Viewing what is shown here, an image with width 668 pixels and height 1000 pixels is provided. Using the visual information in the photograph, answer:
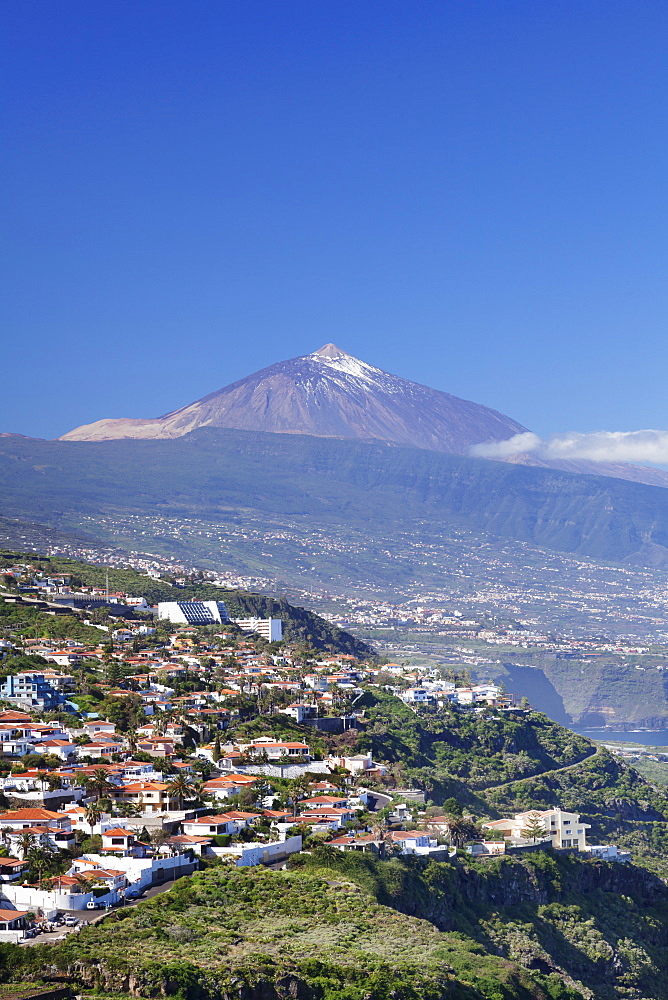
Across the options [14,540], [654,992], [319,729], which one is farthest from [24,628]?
[14,540]

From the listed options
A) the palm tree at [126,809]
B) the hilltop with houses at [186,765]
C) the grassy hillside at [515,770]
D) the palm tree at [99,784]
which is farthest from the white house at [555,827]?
the palm tree at [126,809]

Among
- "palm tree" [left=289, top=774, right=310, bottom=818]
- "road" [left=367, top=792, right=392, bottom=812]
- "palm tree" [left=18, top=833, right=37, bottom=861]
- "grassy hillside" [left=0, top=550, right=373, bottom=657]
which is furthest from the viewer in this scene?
"grassy hillside" [left=0, top=550, right=373, bottom=657]

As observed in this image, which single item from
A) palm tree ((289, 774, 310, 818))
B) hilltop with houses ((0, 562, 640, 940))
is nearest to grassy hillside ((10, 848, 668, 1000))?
hilltop with houses ((0, 562, 640, 940))

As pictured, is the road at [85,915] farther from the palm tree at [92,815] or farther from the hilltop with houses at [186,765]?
the palm tree at [92,815]

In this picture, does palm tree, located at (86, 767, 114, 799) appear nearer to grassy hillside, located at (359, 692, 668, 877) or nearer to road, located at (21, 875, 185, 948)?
road, located at (21, 875, 185, 948)

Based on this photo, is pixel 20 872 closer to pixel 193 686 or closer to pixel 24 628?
pixel 193 686
